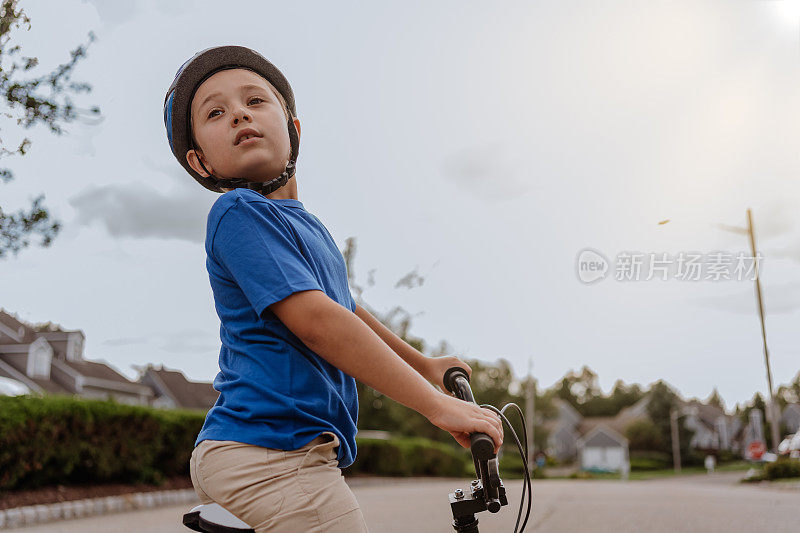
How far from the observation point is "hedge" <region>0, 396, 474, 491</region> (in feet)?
26.3

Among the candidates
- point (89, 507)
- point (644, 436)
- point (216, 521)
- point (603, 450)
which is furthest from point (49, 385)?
point (603, 450)

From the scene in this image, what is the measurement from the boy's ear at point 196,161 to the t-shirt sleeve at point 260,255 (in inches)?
11.9

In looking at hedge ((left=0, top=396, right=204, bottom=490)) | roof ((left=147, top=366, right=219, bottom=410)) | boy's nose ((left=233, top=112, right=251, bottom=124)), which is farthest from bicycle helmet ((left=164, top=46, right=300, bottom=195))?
roof ((left=147, top=366, right=219, bottom=410))

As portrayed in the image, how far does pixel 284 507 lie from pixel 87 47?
7349mm

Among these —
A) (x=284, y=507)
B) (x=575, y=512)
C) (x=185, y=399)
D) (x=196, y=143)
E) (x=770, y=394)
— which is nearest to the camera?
(x=284, y=507)

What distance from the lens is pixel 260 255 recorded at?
4.40ft

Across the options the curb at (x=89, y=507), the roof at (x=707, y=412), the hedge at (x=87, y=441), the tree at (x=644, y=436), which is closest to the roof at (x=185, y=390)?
the hedge at (x=87, y=441)

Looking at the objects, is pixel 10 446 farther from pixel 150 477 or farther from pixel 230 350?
pixel 230 350

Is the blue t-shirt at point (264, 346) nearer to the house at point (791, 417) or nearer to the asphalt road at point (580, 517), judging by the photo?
the asphalt road at point (580, 517)

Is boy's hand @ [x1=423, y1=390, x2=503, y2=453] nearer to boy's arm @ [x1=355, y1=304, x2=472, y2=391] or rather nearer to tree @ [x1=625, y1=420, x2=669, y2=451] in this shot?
boy's arm @ [x1=355, y1=304, x2=472, y2=391]

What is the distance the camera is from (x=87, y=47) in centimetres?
735

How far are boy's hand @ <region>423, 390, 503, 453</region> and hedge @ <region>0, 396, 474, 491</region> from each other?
26.4 ft

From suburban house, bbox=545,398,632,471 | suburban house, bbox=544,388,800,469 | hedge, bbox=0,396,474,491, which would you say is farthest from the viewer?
suburban house, bbox=544,388,800,469

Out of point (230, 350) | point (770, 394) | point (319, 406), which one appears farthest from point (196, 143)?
point (770, 394)
